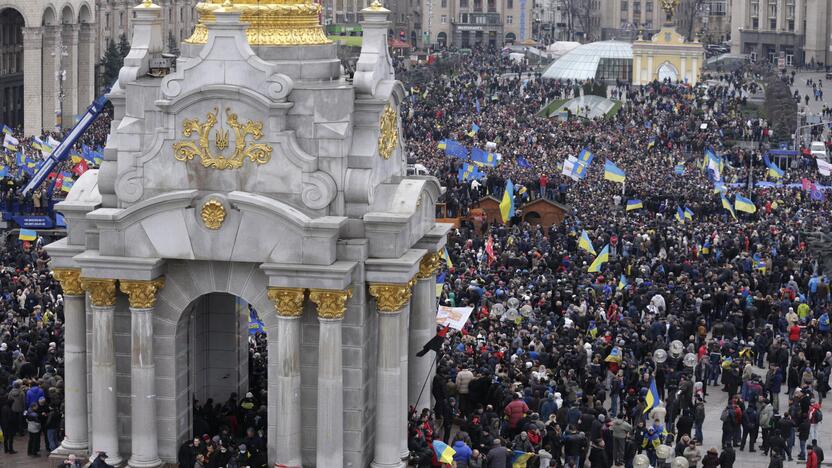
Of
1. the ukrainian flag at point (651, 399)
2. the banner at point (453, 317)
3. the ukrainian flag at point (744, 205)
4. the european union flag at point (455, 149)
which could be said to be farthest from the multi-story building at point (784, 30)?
the ukrainian flag at point (651, 399)

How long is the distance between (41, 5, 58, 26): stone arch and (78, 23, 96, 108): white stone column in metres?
5.23

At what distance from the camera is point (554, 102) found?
112125mm

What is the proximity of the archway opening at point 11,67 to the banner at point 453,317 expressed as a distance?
68.6 meters

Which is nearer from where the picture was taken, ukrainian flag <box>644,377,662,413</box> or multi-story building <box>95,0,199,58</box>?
ukrainian flag <box>644,377,662,413</box>

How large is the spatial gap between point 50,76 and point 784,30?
292 feet

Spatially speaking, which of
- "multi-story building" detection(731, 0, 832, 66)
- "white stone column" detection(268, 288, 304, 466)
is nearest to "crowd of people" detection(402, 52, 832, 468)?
"white stone column" detection(268, 288, 304, 466)

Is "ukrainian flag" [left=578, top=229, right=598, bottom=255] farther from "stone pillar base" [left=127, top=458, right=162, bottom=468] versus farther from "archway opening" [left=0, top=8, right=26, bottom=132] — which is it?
"archway opening" [left=0, top=8, right=26, bottom=132]

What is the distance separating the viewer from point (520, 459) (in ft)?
106

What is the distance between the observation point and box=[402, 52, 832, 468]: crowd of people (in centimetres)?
3469

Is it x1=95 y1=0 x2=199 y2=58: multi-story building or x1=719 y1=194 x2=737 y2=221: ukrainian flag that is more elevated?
x1=95 y1=0 x2=199 y2=58: multi-story building

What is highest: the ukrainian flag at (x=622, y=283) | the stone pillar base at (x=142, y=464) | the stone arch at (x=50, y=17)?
the stone arch at (x=50, y=17)

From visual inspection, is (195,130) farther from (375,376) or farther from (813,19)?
(813,19)

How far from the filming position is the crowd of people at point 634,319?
34.7 metres

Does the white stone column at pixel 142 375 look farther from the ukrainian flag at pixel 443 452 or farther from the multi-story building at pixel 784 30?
the multi-story building at pixel 784 30
